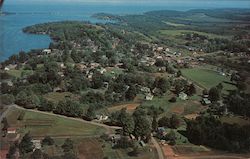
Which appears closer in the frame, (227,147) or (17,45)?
(227,147)

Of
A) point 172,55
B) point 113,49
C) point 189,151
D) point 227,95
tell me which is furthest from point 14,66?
point 189,151

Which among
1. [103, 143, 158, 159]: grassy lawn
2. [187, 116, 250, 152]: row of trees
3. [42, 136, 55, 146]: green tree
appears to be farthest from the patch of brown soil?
[187, 116, 250, 152]: row of trees

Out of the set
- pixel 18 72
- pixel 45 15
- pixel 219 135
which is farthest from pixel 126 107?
pixel 45 15

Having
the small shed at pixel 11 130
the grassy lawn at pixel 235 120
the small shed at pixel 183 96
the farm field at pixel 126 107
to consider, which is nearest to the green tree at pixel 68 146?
the small shed at pixel 11 130

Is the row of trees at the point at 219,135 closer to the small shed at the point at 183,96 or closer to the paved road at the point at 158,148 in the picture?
the paved road at the point at 158,148

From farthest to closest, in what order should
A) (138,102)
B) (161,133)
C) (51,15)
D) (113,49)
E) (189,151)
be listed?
(51,15)
(113,49)
(138,102)
(161,133)
(189,151)

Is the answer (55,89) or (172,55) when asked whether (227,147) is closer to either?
(55,89)

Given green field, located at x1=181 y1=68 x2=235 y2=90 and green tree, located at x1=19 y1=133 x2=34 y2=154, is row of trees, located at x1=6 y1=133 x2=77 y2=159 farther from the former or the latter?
green field, located at x1=181 y1=68 x2=235 y2=90

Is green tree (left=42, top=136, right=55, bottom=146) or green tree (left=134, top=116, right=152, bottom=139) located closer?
green tree (left=42, top=136, right=55, bottom=146)

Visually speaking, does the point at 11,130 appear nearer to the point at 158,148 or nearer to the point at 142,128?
the point at 142,128
